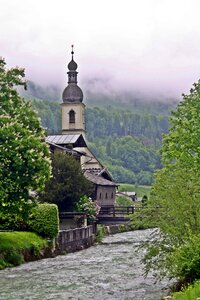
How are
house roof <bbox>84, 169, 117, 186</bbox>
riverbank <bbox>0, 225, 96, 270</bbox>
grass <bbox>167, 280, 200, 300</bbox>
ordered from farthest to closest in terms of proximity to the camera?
house roof <bbox>84, 169, 117, 186</bbox>
riverbank <bbox>0, 225, 96, 270</bbox>
grass <bbox>167, 280, 200, 300</bbox>

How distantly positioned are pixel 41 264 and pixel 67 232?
12.1m

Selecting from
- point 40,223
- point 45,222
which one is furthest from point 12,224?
point 45,222

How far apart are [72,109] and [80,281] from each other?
92.1 metres

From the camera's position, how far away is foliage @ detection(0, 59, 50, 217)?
30.7m

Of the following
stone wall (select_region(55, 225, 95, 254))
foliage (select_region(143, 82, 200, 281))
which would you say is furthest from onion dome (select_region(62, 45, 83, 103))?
foliage (select_region(143, 82, 200, 281))

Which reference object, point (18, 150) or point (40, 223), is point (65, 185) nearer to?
point (40, 223)

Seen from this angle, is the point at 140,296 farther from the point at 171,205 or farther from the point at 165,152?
the point at 165,152


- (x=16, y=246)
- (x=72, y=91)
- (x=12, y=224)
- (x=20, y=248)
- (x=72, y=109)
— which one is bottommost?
(x=20, y=248)

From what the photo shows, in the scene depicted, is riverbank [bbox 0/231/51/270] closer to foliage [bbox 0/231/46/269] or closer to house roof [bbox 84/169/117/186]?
foliage [bbox 0/231/46/269]

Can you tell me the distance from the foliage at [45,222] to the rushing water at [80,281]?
171 inches

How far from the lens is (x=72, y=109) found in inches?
4668

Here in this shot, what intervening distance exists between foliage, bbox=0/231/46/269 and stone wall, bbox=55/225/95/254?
3745mm

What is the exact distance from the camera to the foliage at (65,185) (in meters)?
58.9

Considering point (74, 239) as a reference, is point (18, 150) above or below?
above
